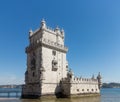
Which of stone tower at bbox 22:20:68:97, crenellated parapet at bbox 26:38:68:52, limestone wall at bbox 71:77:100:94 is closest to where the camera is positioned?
stone tower at bbox 22:20:68:97

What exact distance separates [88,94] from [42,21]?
21271mm

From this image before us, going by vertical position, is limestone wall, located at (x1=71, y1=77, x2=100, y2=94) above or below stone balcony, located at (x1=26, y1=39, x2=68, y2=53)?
below

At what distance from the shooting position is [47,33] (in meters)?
48.5

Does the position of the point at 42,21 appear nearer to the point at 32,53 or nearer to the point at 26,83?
the point at 32,53

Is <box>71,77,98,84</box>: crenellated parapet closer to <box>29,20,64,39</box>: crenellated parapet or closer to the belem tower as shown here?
the belem tower

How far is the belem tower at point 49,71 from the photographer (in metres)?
44.9

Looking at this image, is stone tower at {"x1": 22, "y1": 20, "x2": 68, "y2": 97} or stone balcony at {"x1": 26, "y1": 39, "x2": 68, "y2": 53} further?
stone balcony at {"x1": 26, "y1": 39, "x2": 68, "y2": 53}

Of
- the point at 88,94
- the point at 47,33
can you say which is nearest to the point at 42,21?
the point at 47,33

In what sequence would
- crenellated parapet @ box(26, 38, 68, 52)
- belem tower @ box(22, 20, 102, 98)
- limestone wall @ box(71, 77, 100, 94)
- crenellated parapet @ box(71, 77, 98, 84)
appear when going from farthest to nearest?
crenellated parapet @ box(71, 77, 98, 84) → limestone wall @ box(71, 77, 100, 94) → crenellated parapet @ box(26, 38, 68, 52) → belem tower @ box(22, 20, 102, 98)

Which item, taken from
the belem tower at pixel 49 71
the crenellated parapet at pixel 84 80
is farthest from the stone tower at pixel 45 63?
the crenellated parapet at pixel 84 80

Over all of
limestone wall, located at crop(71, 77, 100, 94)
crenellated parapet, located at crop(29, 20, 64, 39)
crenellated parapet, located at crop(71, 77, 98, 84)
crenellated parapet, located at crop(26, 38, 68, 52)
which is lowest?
limestone wall, located at crop(71, 77, 100, 94)

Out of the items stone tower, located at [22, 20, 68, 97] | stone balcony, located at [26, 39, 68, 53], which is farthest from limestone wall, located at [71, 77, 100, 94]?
stone balcony, located at [26, 39, 68, 53]

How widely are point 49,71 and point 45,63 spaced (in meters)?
2.10

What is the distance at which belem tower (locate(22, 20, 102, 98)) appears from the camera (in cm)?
4488
